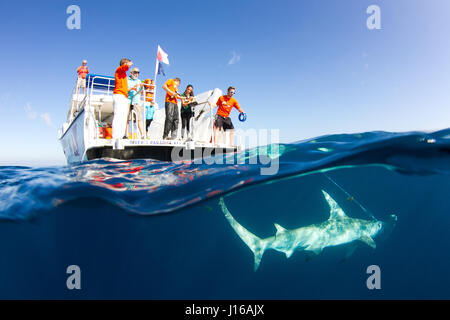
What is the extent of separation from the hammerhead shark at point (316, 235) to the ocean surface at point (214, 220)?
37 centimetres

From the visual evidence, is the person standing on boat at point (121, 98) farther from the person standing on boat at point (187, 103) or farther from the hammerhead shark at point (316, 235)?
the hammerhead shark at point (316, 235)

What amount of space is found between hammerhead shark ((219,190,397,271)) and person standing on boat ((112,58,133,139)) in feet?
15.3

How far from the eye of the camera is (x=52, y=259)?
261 inches

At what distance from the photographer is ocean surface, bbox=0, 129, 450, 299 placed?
17.6ft

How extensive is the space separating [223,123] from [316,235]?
205 inches

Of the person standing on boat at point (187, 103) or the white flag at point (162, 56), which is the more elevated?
the white flag at point (162, 56)

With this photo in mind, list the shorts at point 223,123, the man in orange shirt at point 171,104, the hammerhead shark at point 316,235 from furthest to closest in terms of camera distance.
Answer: the shorts at point 223,123 → the man in orange shirt at point 171,104 → the hammerhead shark at point 316,235

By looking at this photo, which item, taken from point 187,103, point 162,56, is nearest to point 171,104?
point 187,103

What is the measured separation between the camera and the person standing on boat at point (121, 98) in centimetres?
680

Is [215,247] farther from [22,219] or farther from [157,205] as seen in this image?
[22,219]

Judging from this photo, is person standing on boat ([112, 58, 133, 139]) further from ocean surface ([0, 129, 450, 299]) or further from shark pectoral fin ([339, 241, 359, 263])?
shark pectoral fin ([339, 241, 359, 263])

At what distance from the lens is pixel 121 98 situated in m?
7.16

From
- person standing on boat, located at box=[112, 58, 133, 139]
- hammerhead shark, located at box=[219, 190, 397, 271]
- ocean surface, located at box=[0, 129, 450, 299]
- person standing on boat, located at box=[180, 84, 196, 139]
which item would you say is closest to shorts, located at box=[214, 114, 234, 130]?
person standing on boat, located at box=[180, 84, 196, 139]

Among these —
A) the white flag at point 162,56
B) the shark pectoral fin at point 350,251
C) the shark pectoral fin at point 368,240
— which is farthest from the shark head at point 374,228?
the white flag at point 162,56
